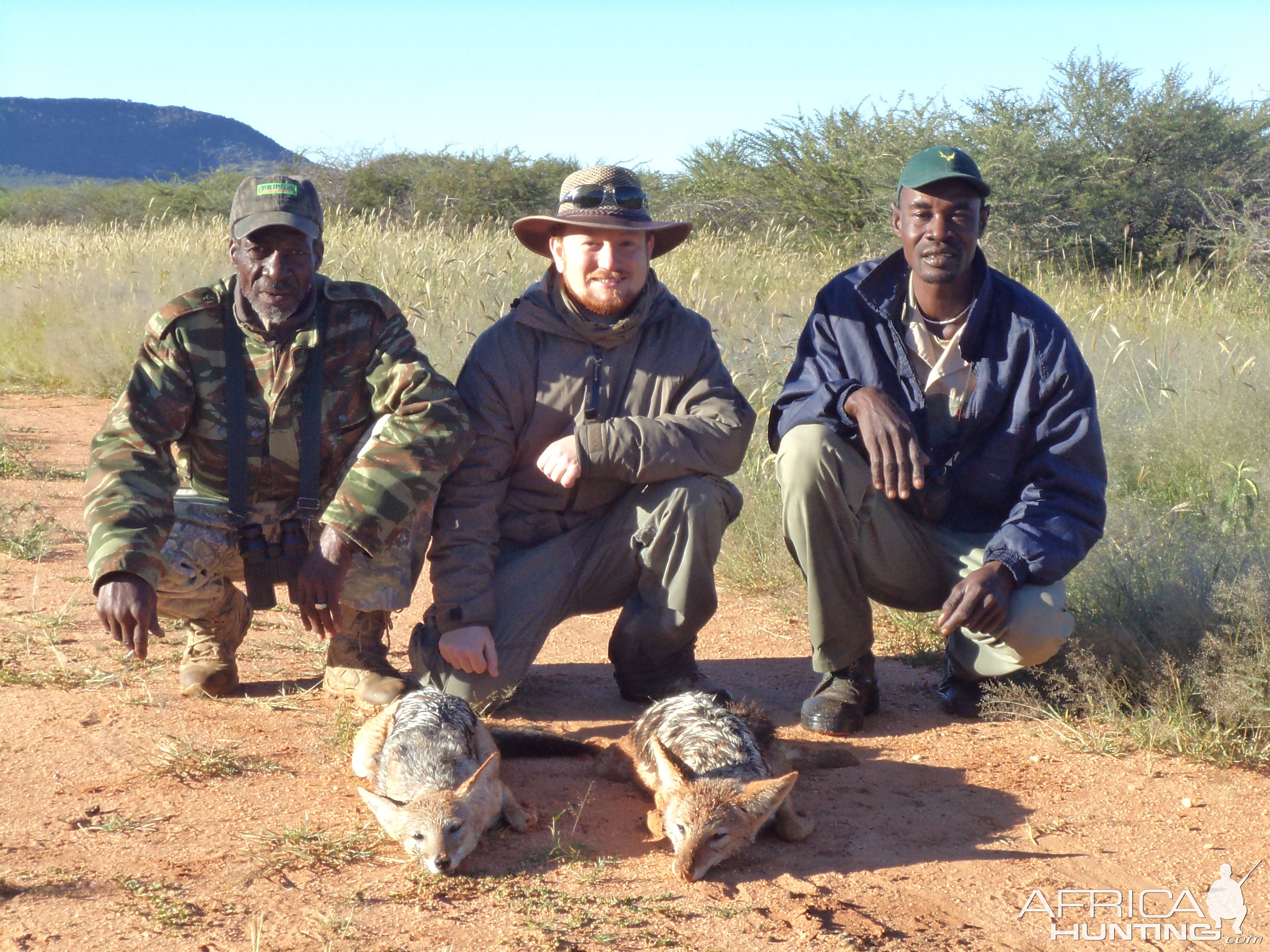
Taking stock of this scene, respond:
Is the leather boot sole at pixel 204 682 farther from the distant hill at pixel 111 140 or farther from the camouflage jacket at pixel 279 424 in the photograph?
the distant hill at pixel 111 140

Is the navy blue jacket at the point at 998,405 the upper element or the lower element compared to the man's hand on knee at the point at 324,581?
upper

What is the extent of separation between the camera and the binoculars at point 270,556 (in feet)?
13.4

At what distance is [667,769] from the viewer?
3.38 meters

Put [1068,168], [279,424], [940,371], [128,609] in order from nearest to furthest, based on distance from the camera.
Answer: [128,609] → [279,424] → [940,371] → [1068,168]

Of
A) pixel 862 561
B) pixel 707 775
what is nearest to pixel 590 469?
pixel 862 561

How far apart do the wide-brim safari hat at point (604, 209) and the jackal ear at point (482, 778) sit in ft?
6.57

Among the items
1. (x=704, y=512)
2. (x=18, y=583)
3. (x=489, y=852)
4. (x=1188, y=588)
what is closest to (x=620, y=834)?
(x=489, y=852)

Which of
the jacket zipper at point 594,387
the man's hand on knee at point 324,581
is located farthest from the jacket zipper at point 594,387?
the man's hand on knee at point 324,581

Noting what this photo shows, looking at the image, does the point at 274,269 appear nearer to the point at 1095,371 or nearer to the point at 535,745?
the point at 535,745

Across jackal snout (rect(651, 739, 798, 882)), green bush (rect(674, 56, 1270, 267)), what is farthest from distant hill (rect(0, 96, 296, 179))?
jackal snout (rect(651, 739, 798, 882))

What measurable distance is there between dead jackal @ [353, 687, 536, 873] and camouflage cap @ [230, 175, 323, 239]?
68.4 inches

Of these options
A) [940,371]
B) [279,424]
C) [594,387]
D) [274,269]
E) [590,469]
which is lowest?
[590,469]

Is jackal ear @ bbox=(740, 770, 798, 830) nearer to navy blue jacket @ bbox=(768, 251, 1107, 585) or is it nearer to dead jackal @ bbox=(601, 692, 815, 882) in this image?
dead jackal @ bbox=(601, 692, 815, 882)

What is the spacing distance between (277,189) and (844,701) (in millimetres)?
2836
